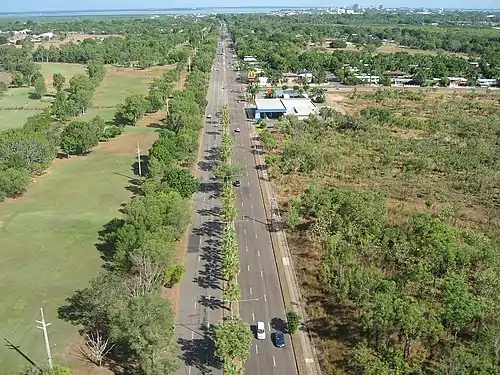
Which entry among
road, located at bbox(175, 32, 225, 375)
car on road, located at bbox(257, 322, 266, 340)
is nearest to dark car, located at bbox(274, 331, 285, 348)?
car on road, located at bbox(257, 322, 266, 340)

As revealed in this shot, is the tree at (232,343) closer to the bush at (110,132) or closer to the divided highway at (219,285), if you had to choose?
the divided highway at (219,285)

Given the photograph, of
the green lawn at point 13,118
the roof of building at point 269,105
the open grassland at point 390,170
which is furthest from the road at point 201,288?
the green lawn at point 13,118

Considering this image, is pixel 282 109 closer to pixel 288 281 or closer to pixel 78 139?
pixel 78 139

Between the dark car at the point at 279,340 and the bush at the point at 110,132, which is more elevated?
the bush at the point at 110,132

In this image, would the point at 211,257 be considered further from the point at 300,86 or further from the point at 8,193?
the point at 300,86

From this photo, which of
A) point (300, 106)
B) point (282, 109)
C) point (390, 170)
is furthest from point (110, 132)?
point (390, 170)

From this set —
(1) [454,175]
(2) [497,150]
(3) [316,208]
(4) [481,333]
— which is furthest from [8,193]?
(2) [497,150]

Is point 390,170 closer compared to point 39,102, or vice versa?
point 390,170

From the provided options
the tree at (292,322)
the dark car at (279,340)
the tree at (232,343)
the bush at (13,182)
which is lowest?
the dark car at (279,340)
